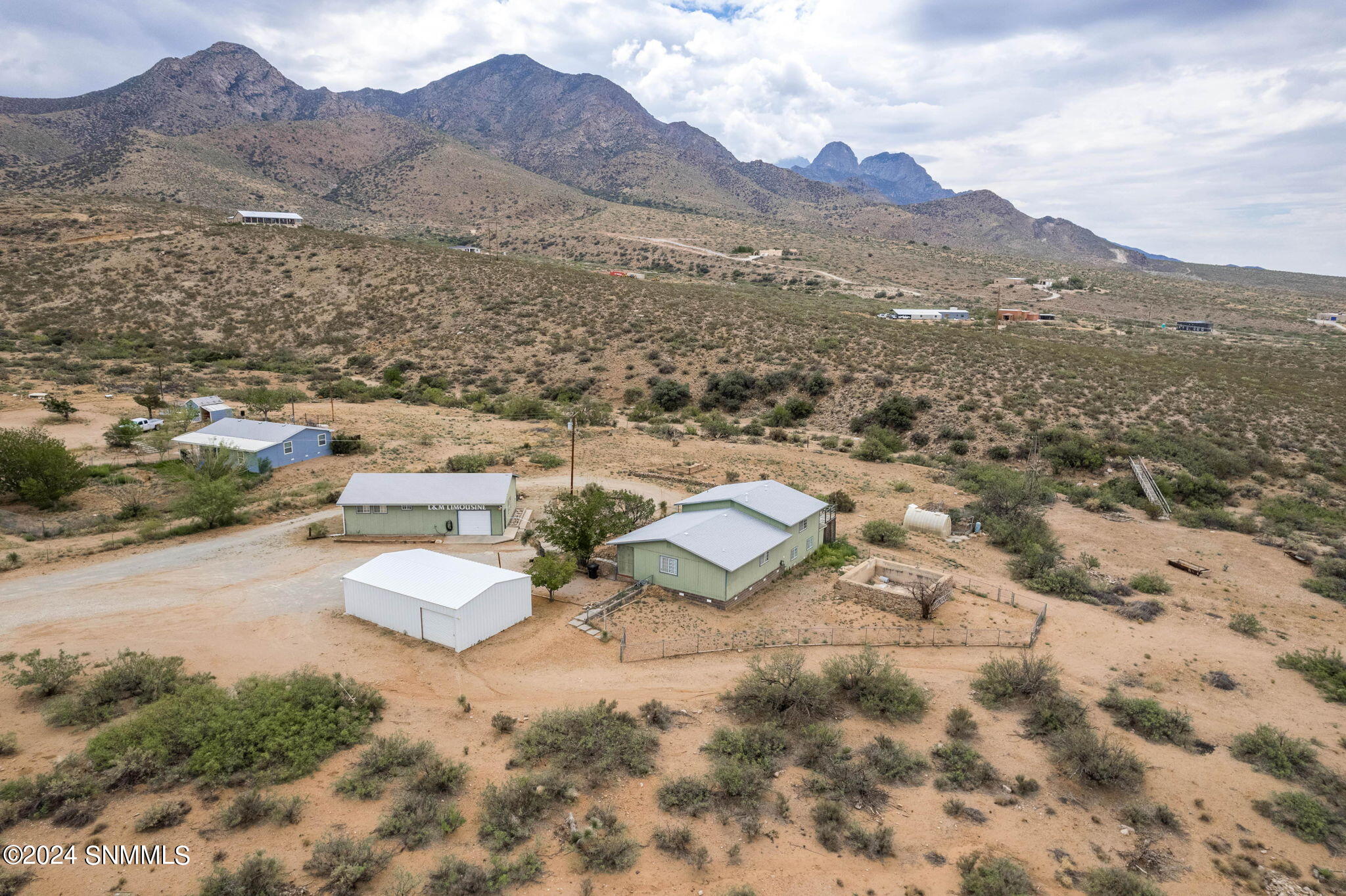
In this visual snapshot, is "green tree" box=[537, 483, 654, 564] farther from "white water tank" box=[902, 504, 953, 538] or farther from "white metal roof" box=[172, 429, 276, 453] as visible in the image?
"white metal roof" box=[172, 429, 276, 453]

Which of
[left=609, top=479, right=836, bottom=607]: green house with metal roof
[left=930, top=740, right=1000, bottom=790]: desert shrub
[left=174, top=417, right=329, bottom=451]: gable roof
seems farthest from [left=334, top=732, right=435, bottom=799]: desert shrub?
[left=174, top=417, right=329, bottom=451]: gable roof

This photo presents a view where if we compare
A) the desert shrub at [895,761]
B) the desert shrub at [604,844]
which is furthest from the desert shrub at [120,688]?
the desert shrub at [895,761]

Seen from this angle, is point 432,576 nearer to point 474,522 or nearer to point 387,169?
point 474,522

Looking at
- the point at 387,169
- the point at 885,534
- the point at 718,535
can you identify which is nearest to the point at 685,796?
the point at 718,535

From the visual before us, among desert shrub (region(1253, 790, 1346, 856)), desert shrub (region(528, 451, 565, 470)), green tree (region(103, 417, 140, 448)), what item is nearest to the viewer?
desert shrub (region(1253, 790, 1346, 856))

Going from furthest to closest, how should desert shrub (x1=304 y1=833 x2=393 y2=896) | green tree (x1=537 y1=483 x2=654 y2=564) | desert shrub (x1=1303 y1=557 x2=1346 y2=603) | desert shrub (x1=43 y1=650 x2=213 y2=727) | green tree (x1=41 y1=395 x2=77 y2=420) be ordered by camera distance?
green tree (x1=41 y1=395 x2=77 y2=420)
green tree (x1=537 y1=483 x2=654 y2=564)
desert shrub (x1=1303 y1=557 x2=1346 y2=603)
desert shrub (x1=43 y1=650 x2=213 y2=727)
desert shrub (x1=304 y1=833 x2=393 y2=896)

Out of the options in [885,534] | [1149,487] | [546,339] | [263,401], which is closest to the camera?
[885,534]
